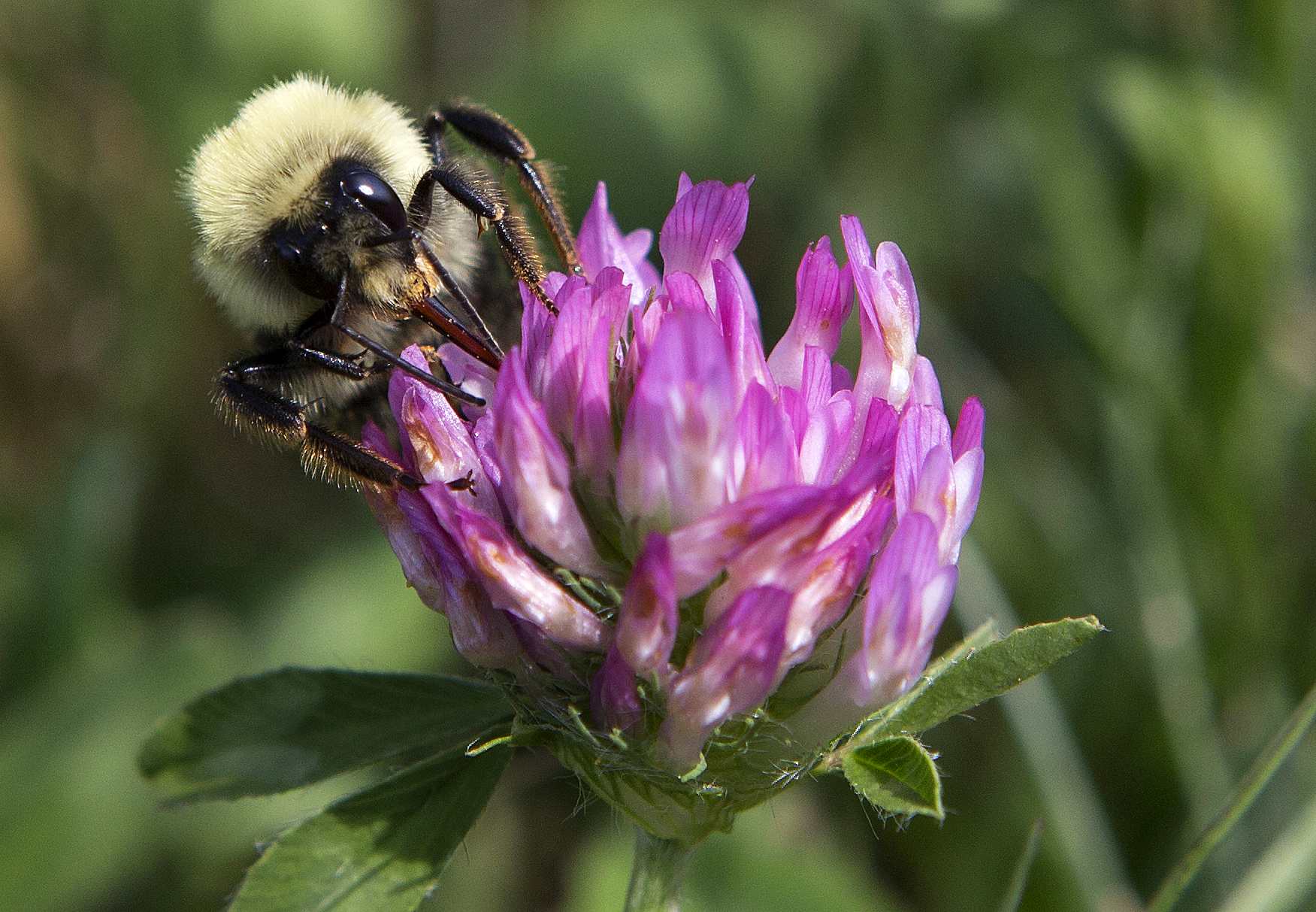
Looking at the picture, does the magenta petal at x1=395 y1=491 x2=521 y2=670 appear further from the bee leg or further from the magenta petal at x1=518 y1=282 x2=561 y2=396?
the bee leg

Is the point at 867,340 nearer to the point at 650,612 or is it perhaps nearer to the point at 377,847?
the point at 650,612

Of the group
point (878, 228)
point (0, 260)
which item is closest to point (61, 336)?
point (0, 260)

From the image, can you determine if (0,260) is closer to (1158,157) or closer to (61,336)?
(61,336)

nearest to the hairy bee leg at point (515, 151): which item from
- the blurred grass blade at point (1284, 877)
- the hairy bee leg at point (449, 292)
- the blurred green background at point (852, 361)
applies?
the hairy bee leg at point (449, 292)

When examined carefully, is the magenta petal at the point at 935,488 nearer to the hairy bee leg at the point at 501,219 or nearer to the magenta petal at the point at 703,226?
the magenta petal at the point at 703,226

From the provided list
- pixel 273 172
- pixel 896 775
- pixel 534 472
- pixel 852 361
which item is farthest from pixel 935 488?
pixel 852 361

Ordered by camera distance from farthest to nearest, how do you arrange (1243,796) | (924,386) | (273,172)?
1. (273,172)
2. (1243,796)
3. (924,386)
